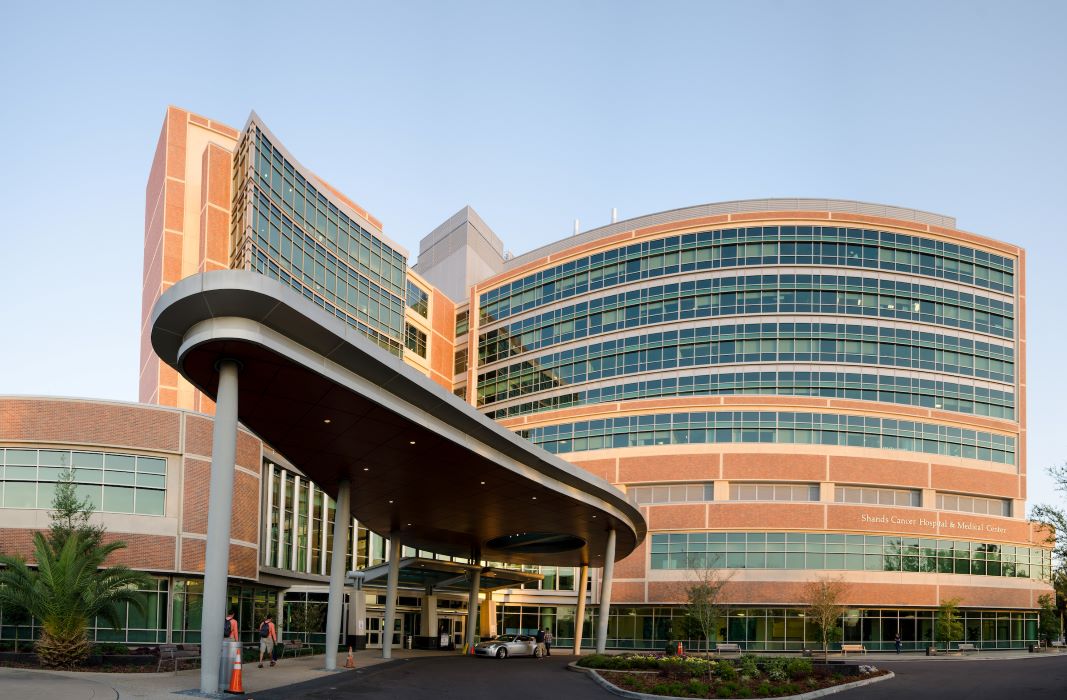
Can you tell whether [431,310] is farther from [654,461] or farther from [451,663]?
[451,663]

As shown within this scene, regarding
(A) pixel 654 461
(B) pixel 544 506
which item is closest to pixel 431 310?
(A) pixel 654 461

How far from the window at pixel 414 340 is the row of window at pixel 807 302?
630 inches

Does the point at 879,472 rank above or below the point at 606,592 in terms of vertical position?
above

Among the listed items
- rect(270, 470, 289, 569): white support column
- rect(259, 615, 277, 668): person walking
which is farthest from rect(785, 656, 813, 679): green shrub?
rect(270, 470, 289, 569): white support column

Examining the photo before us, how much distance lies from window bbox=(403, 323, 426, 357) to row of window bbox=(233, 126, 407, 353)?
3370 mm

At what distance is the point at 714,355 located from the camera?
2731 inches

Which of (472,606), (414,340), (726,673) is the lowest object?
(472,606)

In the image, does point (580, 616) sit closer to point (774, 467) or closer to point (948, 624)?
point (774, 467)

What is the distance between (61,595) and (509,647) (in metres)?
25.5

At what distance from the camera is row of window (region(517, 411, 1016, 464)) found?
217 ft

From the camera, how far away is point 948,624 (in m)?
63.2

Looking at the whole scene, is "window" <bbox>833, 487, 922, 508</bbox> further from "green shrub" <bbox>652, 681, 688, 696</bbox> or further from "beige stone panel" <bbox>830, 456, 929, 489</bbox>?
"green shrub" <bbox>652, 681, 688, 696</bbox>

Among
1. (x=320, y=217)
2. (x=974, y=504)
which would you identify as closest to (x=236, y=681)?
(x=320, y=217)

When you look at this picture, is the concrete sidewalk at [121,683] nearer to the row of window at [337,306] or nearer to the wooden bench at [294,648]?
the wooden bench at [294,648]
